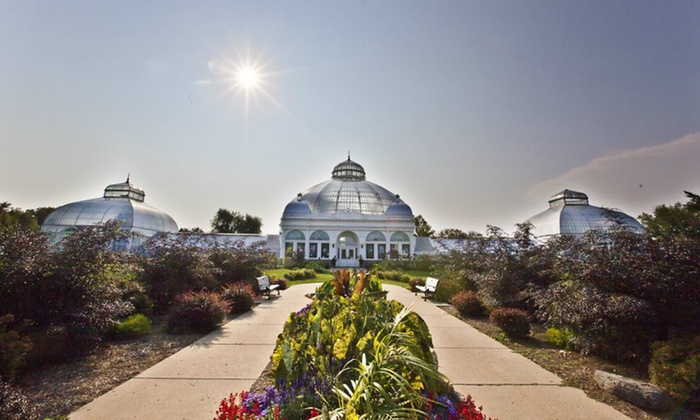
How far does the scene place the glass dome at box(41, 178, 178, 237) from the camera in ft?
166

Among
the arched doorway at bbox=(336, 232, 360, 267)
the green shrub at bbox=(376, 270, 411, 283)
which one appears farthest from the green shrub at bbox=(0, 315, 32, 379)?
the arched doorway at bbox=(336, 232, 360, 267)

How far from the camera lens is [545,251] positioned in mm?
11070

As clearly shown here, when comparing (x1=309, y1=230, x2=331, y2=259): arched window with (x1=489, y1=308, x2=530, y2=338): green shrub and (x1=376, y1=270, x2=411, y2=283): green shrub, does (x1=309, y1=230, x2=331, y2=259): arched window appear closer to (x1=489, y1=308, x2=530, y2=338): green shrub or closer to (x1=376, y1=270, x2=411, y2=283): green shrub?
(x1=376, y1=270, x2=411, y2=283): green shrub

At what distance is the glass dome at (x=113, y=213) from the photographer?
50625 mm

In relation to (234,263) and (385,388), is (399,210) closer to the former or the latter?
(234,263)

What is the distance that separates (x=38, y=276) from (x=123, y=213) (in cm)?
5384

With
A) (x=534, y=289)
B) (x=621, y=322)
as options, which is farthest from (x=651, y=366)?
(x=534, y=289)

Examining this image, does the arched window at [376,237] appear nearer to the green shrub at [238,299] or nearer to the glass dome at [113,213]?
the glass dome at [113,213]

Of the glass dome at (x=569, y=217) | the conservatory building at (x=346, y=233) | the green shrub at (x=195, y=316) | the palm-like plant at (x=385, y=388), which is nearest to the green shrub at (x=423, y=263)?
the conservatory building at (x=346, y=233)

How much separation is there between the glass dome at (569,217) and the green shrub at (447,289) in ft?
136

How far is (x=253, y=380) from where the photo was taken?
5324mm

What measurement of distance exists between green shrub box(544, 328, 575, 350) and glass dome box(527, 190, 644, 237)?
153 ft

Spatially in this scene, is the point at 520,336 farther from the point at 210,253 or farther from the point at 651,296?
the point at 210,253

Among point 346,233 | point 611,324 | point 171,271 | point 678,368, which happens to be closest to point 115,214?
point 346,233
